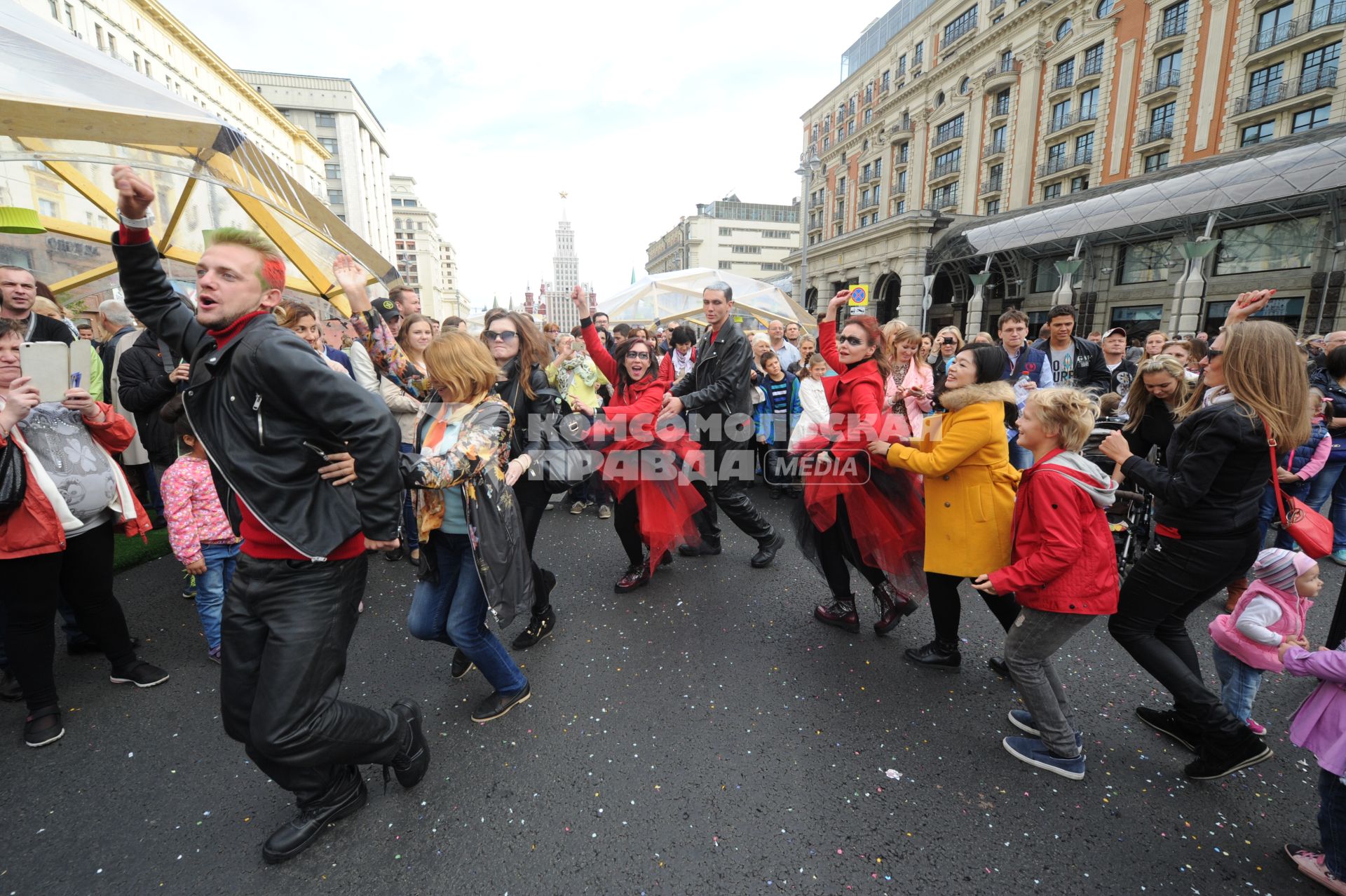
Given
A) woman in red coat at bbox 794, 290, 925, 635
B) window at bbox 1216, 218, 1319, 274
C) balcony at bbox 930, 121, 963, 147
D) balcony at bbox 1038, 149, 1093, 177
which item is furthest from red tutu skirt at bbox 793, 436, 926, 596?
balcony at bbox 930, 121, 963, 147

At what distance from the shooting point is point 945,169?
3941cm

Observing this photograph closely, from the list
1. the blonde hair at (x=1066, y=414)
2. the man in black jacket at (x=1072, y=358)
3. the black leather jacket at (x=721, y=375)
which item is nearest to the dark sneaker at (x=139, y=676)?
the black leather jacket at (x=721, y=375)

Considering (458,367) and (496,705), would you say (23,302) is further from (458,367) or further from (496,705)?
(496,705)

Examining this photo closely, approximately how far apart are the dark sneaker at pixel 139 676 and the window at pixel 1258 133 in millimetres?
36086

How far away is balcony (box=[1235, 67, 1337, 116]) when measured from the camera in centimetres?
2088

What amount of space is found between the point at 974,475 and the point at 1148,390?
8.33 feet

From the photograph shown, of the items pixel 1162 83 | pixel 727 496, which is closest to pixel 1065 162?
pixel 1162 83

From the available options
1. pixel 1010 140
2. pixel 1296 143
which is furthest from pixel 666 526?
pixel 1010 140

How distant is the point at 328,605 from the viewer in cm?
204

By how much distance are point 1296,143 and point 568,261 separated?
102457 mm

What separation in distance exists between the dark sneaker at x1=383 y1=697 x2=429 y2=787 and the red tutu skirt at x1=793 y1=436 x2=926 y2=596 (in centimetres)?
247

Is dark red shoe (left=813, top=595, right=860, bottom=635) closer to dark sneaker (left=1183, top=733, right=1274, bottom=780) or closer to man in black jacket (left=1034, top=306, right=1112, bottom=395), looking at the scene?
dark sneaker (left=1183, top=733, right=1274, bottom=780)

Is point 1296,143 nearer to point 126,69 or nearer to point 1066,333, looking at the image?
point 1066,333

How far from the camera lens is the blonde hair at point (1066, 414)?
2.46 meters
